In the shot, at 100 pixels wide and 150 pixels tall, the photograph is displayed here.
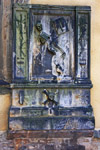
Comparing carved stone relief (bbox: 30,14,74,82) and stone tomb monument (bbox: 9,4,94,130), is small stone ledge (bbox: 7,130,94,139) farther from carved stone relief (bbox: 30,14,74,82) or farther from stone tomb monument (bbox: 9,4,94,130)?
carved stone relief (bbox: 30,14,74,82)

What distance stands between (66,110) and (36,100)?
64 cm

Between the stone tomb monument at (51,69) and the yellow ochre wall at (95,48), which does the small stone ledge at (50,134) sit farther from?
the yellow ochre wall at (95,48)

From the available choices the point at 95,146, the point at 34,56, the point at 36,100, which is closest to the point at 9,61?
the point at 34,56

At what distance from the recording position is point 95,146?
540 centimetres

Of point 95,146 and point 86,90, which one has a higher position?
point 86,90

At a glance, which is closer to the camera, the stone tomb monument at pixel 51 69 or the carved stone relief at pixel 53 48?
the stone tomb monument at pixel 51 69

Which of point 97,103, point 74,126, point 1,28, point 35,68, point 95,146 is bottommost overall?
point 95,146

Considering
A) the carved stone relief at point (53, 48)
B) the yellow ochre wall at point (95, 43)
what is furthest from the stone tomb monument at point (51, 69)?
the yellow ochre wall at point (95, 43)

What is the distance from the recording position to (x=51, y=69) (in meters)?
5.45

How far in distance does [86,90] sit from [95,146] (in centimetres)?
117

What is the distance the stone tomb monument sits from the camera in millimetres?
5273

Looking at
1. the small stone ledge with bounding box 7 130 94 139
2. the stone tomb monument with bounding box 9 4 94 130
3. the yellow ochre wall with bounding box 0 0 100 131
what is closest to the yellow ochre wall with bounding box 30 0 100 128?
the yellow ochre wall with bounding box 0 0 100 131

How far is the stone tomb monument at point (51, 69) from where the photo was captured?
5273 mm

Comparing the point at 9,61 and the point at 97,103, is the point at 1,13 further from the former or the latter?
the point at 97,103
